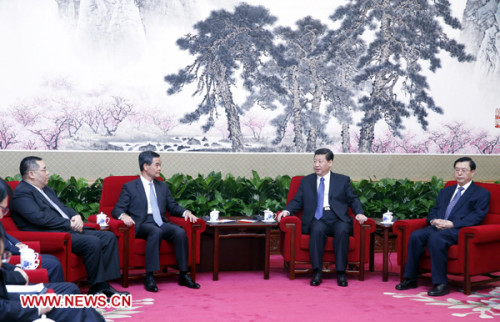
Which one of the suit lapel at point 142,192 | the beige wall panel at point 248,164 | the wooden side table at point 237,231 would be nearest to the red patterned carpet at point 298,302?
the wooden side table at point 237,231

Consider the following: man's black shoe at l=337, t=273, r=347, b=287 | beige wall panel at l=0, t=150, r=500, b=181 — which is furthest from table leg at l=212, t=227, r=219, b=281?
beige wall panel at l=0, t=150, r=500, b=181

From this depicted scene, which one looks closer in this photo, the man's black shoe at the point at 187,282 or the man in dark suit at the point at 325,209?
the man's black shoe at the point at 187,282

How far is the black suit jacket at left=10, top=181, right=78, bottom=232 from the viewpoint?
422 cm

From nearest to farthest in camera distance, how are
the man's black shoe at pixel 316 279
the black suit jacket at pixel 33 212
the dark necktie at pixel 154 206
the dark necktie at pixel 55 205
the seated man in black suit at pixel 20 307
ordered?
the seated man in black suit at pixel 20 307 < the black suit jacket at pixel 33 212 < the dark necktie at pixel 55 205 < the man's black shoe at pixel 316 279 < the dark necktie at pixel 154 206

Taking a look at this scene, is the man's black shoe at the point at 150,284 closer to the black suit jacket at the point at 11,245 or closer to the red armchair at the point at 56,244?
the red armchair at the point at 56,244

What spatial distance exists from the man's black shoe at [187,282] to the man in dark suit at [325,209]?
0.97m

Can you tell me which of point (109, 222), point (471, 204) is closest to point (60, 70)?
point (109, 222)

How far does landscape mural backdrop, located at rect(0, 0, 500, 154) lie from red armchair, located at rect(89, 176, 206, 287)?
272cm

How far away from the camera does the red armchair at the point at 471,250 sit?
4.63 m

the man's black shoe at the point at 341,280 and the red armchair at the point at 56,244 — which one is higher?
the red armchair at the point at 56,244

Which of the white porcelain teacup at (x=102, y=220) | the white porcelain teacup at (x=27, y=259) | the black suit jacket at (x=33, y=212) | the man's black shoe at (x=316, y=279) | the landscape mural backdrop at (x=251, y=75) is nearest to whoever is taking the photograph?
the white porcelain teacup at (x=27, y=259)

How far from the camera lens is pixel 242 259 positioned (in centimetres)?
559

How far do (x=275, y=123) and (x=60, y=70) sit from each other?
303cm

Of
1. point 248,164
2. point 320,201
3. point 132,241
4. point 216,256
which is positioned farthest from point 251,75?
point 132,241
